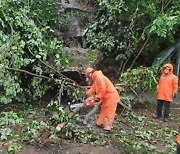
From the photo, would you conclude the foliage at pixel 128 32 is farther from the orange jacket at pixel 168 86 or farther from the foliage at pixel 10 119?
the foliage at pixel 10 119

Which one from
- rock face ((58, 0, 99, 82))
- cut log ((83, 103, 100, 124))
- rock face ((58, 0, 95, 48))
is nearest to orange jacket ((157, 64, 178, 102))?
cut log ((83, 103, 100, 124))

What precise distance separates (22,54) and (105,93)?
2.24m

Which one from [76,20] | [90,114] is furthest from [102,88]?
[76,20]

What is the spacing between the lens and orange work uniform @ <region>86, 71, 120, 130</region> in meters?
7.34

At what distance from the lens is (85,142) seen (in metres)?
7.12

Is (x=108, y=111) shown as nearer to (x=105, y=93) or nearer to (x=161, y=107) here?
(x=105, y=93)

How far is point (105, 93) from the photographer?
754cm

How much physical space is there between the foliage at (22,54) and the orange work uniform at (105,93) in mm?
1544

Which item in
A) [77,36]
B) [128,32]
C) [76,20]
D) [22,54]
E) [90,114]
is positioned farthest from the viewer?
[76,20]

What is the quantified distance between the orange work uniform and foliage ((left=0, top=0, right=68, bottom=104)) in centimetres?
154

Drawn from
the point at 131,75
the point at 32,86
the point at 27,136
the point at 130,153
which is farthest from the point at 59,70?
the point at 130,153

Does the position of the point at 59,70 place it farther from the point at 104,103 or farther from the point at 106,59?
the point at 106,59

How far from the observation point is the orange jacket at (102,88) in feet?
24.0

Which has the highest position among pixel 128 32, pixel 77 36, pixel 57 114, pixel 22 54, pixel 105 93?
pixel 128 32
